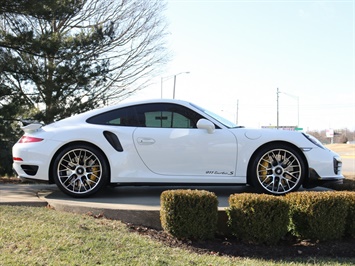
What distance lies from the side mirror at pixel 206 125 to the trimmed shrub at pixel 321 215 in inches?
61.7

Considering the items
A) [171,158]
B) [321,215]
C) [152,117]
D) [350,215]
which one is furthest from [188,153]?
[350,215]

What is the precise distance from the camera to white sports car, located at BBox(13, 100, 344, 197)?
516 centimetres

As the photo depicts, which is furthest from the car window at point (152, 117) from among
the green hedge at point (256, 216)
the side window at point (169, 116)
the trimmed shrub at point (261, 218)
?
the trimmed shrub at point (261, 218)

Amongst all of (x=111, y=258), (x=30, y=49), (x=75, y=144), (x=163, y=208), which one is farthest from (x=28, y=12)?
(x=111, y=258)

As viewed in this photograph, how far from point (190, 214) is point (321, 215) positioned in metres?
1.35

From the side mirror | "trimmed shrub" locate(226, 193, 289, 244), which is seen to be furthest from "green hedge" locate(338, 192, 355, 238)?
the side mirror

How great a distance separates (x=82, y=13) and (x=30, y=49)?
7.04 meters

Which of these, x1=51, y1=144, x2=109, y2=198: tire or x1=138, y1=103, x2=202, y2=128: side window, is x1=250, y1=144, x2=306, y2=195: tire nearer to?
x1=138, y1=103, x2=202, y2=128: side window

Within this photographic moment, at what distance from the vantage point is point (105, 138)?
521 centimetres

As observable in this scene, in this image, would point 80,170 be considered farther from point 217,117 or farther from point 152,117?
point 217,117

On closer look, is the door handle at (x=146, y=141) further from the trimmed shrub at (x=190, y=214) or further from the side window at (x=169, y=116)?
the trimmed shrub at (x=190, y=214)

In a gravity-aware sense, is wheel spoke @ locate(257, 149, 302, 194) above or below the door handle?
below

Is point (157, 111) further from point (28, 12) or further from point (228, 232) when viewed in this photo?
point (28, 12)

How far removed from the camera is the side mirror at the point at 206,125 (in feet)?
17.0
